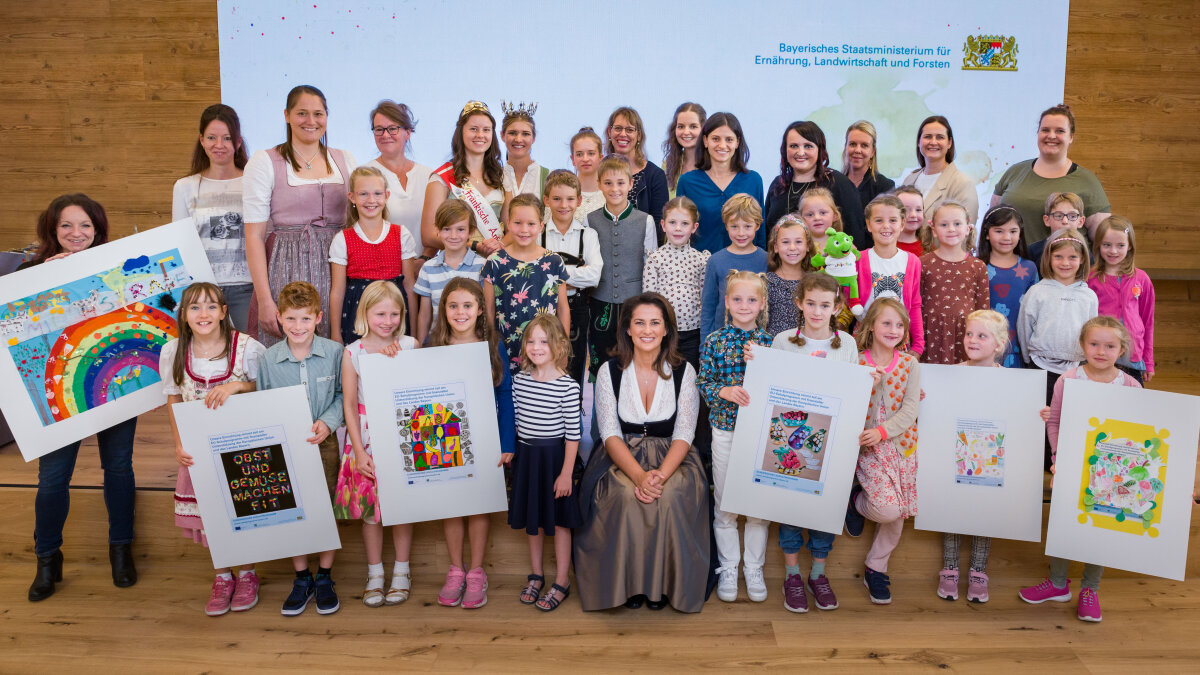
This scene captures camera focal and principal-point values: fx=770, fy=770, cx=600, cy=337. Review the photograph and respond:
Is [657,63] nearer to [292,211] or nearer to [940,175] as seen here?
[940,175]

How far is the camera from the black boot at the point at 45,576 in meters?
2.90

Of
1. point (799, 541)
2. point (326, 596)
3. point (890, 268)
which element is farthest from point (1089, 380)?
point (326, 596)

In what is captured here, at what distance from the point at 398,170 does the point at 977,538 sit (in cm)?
291

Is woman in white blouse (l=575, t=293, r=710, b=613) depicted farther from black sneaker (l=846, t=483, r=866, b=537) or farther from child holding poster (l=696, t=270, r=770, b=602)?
black sneaker (l=846, t=483, r=866, b=537)

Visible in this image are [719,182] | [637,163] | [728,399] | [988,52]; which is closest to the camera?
[728,399]

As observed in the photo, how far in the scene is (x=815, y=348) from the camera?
2842mm

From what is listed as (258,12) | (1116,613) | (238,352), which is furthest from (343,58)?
(1116,613)

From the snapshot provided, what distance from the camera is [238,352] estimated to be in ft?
9.25

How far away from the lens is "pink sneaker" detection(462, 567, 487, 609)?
9.34ft

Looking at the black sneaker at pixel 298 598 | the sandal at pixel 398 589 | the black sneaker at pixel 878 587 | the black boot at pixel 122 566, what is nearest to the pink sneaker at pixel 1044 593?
the black sneaker at pixel 878 587

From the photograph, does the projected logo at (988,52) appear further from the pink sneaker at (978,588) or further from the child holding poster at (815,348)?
the pink sneaker at (978,588)

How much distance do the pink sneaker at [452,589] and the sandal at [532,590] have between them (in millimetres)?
239
